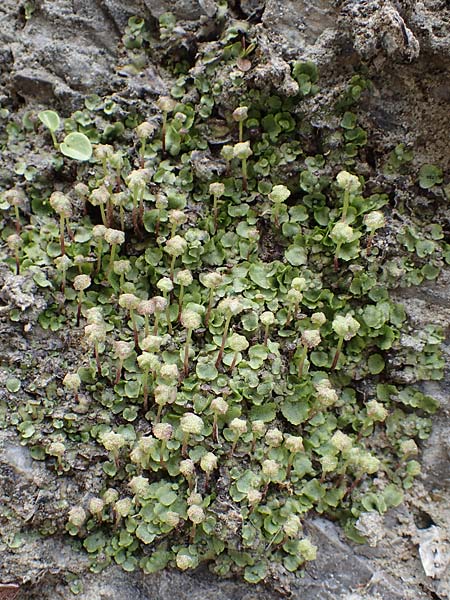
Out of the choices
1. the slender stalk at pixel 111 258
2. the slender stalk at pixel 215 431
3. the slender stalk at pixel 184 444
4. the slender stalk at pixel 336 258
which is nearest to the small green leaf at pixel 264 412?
the slender stalk at pixel 215 431

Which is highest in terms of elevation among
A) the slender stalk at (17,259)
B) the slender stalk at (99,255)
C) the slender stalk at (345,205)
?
the slender stalk at (345,205)

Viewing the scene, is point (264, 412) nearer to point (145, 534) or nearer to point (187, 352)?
point (187, 352)

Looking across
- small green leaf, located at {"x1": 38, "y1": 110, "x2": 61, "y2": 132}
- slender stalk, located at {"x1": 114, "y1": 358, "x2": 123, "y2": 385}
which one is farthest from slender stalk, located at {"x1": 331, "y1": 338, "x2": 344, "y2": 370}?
small green leaf, located at {"x1": 38, "y1": 110, "x2": 61, "y2": 132}

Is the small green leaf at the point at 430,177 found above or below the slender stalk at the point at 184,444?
above

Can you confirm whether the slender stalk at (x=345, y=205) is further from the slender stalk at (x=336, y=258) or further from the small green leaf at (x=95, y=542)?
the small green leaf at (x=95, y=542)

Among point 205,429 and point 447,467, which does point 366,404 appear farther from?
point 205,429


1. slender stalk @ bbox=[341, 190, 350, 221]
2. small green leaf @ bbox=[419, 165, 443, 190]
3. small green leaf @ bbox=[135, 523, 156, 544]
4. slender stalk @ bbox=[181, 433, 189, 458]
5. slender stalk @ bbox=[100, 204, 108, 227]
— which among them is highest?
small green leaf @ bbox=[419, 165, 443, 190]

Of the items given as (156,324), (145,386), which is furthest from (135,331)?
(145,386)

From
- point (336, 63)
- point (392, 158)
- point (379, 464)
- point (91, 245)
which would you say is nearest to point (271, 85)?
point (336, 63)

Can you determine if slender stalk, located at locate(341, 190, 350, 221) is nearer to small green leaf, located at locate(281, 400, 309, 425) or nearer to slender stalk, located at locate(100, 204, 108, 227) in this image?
small green leaf, located at locate(281, 400, 309, 425)
